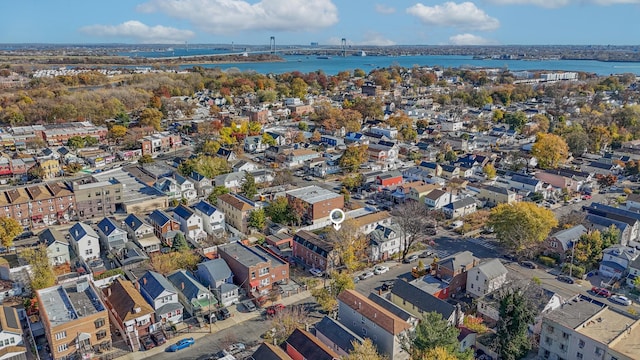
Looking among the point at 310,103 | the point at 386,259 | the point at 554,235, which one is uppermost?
the point at 310,103

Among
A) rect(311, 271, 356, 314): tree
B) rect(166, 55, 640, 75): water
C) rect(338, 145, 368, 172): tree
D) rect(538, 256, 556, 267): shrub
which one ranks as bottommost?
rect(538, 256, 556, 267): shrub

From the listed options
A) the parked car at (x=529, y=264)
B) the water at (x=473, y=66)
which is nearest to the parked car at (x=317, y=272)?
the parked car at (x=529, y=264)

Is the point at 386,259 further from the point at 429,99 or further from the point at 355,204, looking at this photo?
the point at 429,99

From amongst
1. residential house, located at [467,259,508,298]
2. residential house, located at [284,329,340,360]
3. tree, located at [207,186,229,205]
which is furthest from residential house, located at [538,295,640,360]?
tree, located at [207,186,229,205]

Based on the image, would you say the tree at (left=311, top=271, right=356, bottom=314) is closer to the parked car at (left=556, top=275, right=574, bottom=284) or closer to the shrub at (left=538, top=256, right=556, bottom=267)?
the parked car at (left=556, top=275, right=574, bottom=284)

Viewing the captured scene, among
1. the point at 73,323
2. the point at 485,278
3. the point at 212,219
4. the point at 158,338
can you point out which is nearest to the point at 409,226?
the point at 485,278

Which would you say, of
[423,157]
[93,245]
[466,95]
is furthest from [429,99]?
[93,245]

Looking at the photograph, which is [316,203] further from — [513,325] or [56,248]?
[513,325]
